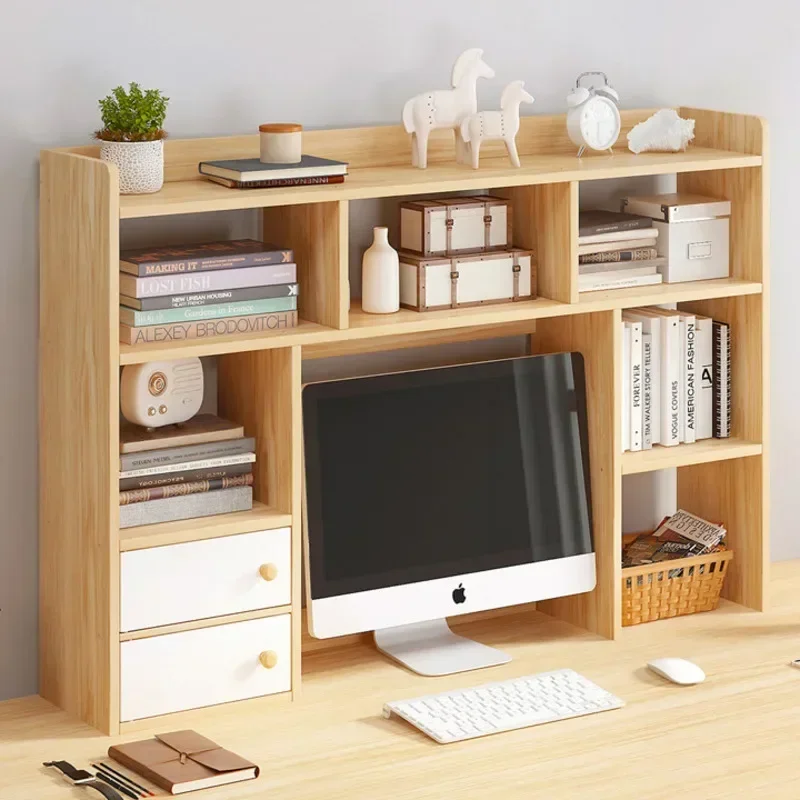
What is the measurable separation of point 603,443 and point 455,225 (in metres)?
0.50

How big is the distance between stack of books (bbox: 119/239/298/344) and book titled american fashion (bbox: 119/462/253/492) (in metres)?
0.22

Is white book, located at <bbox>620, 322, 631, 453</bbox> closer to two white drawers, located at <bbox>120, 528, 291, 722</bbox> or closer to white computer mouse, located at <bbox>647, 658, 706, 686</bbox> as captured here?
white computer mouse, located at <bbox>647, 658, 706, 686</bbox>

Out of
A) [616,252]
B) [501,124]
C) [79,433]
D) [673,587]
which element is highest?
[501,124]

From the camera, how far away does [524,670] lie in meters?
2.81

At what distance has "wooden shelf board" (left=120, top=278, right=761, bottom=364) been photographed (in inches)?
97.6

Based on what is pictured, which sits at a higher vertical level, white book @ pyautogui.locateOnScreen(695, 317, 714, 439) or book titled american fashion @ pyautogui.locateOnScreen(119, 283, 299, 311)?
book titled american fashion @ pyautogui.locateOnScreen(119, 283, 299, 311)

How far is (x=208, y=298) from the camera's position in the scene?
2514 millimetres

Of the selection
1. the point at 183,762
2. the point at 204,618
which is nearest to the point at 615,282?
the point at 204,618

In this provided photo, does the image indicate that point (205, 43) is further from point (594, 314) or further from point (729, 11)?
point (729, 11)

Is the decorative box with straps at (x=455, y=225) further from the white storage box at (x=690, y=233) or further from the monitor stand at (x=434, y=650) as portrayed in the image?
the monitor stand at (x=434, y=650)

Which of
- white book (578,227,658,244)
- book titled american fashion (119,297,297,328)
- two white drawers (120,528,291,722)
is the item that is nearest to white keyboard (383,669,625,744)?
two white drawers (120,528,291,722)

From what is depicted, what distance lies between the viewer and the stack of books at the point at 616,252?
288 cm

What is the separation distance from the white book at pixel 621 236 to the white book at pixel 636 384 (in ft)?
0.52

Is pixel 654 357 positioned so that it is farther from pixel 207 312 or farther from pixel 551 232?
pixel 207 312
